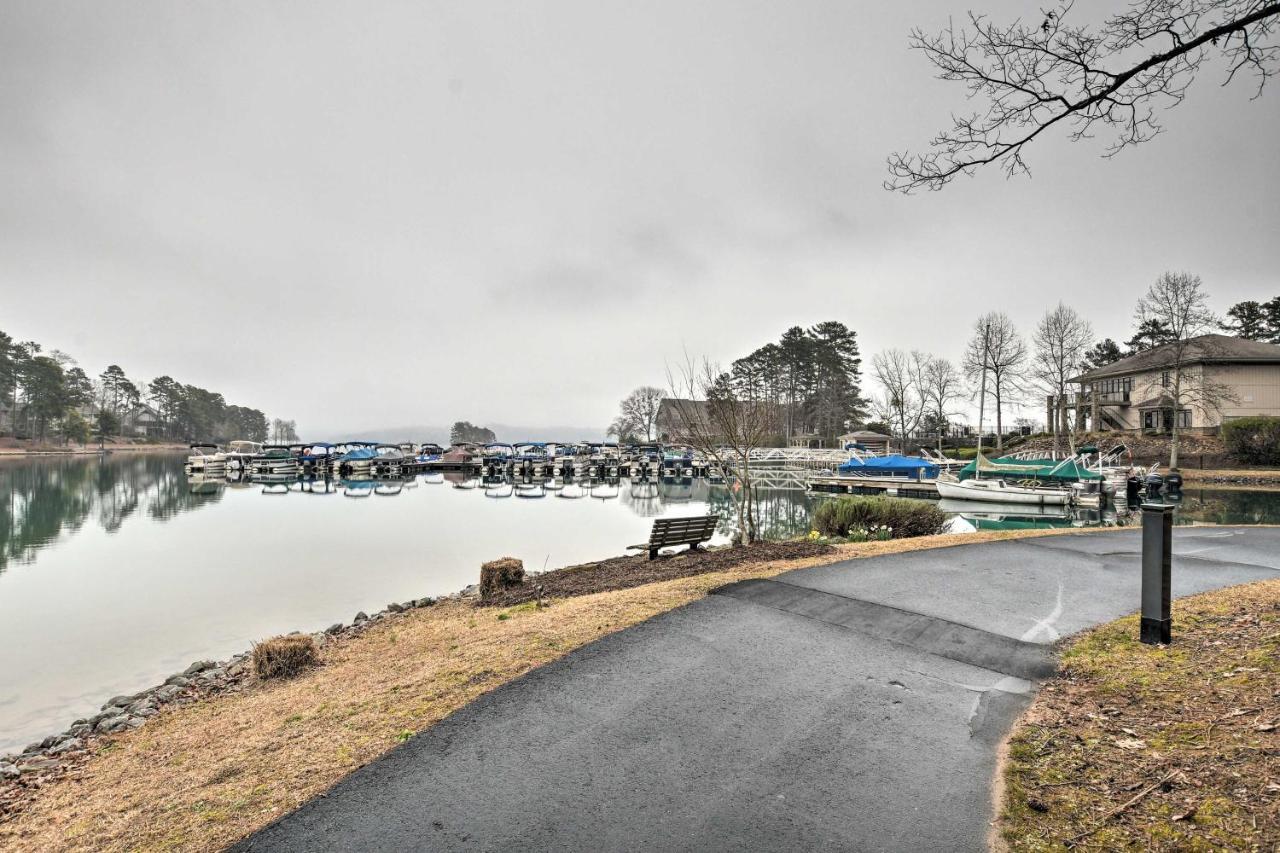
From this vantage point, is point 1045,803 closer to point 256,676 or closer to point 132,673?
point 256,676

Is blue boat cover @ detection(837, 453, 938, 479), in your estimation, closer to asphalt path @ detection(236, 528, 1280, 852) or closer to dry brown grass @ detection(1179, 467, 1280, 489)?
dry brown grass @ detection(1179, 467, 1280, 489)

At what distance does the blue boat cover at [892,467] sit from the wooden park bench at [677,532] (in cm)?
2759

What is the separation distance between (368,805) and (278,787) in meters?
0.83

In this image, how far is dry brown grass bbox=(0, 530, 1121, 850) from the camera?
154 inches

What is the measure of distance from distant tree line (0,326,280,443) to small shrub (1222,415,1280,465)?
11893 cm

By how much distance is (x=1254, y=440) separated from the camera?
35.9 meters

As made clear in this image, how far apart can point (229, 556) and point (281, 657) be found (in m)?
12.8

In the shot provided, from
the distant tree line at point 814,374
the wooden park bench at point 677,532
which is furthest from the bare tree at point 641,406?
the wooden park bench at point 677,532

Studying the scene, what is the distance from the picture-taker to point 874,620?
6.84 metres

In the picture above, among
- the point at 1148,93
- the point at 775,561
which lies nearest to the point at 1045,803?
the point at 1148,93

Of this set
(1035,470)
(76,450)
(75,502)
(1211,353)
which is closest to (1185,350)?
(1211,353)

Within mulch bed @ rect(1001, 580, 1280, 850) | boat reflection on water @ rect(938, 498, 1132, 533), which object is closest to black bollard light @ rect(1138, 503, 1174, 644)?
mulch bed @ rect(1001, 580, 1280, 850)

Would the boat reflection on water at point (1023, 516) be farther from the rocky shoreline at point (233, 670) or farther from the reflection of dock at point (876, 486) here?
the rocky shoreline at point (233, 670)

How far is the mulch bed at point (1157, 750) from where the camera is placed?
308cm
